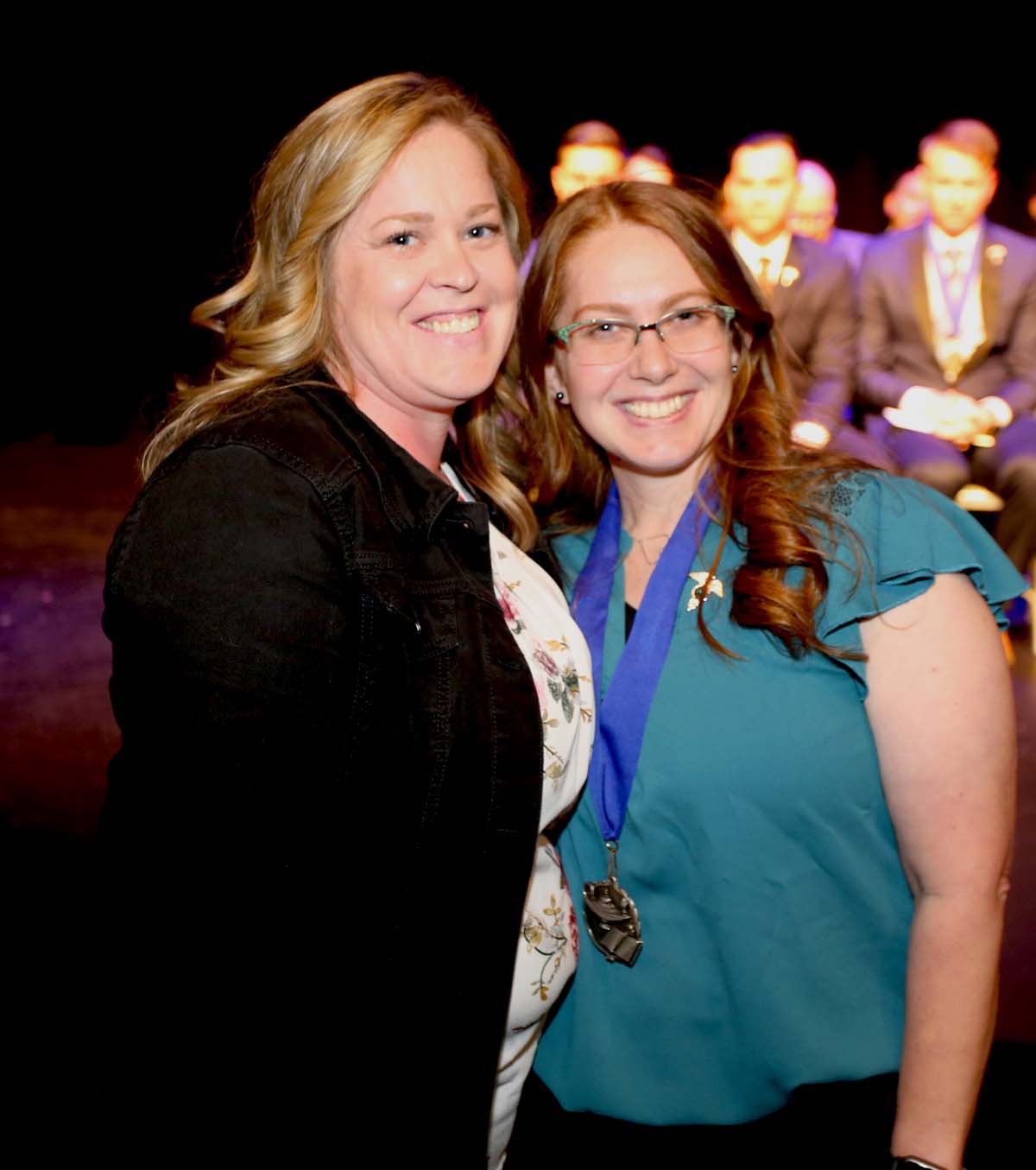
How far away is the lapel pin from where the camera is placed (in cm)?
160

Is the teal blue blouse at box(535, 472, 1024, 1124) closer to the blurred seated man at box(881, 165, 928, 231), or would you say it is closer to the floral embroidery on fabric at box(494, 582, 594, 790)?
the floral embroidery on fabric at box(494, 582, 594, 790)

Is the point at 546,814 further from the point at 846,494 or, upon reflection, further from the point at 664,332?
the point at 664,332

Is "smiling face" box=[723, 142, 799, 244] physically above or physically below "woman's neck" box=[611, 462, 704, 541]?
above

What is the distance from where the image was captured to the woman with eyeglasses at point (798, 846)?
146cm

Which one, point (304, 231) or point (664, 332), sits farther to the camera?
point (664, 332)

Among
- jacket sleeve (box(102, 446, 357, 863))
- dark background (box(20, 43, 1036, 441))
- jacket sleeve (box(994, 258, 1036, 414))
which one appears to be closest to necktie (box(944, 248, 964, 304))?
jacket sleeve (box(994, 258, 1036, 414))

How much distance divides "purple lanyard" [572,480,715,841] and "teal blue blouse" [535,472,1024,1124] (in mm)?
23

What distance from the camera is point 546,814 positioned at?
1468 mm

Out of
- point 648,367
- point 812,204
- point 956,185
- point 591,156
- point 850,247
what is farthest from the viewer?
point 812,204

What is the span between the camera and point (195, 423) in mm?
1374

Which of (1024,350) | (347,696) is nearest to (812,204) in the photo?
(1024,350)

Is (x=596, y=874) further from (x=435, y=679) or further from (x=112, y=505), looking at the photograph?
(x=112, y=505)

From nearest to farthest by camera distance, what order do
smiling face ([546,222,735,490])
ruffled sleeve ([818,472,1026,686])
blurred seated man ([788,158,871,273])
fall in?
1. ruffled sleeve ([818,472,1026,686])
2. smiling face ([546,222,735,490])
3. blurred seated man ([788,158,871,273])

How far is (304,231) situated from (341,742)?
2.51 feet
